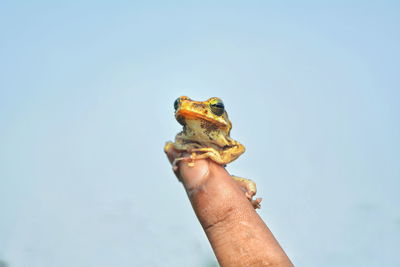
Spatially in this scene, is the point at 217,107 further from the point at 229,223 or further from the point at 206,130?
the point at 229,223

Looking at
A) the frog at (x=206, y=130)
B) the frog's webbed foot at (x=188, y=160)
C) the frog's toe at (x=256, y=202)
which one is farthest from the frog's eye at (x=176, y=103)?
the frog's toe at (x=256, y=202)

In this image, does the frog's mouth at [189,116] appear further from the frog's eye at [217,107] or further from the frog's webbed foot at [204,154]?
the frog's webbed foot at [204,154]

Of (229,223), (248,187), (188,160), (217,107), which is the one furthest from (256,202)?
(229,223)

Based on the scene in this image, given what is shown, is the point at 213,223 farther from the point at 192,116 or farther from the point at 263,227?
the point at 192,116

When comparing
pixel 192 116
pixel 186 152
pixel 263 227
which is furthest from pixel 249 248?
pixel 192 116

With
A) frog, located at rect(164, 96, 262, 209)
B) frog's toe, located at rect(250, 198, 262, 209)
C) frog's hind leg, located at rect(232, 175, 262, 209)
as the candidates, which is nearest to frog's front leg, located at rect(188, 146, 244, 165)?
frog, located at rect(164, 96, 262, 209)

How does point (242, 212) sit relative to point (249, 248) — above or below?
above
